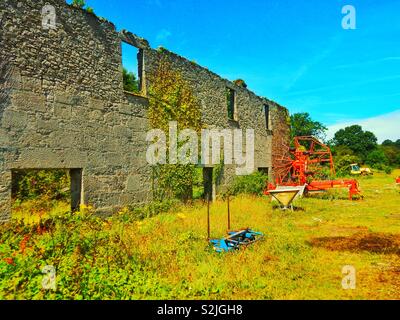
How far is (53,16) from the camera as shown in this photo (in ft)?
22.9

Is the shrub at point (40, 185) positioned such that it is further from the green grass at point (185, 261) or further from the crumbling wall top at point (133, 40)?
the crumbling wall top at point (133, 40)

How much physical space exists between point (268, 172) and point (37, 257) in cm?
1466

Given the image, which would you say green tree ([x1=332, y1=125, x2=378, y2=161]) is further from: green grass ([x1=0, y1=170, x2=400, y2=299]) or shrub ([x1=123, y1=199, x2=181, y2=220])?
green grass ([x1=0, y1=170, x2=400, y2=299])

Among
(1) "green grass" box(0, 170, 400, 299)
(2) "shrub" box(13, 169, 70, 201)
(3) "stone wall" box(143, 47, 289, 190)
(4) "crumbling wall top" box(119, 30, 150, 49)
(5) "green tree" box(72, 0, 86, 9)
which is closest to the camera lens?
(1) "green grass" box(0, 170, 400, 299)

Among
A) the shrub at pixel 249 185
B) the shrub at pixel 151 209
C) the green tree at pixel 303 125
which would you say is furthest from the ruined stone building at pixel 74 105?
the green tree at pixel 303 125

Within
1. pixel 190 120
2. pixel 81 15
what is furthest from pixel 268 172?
pixel 81 15

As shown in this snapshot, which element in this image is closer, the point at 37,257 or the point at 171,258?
the point at 37,257

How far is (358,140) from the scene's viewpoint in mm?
61656

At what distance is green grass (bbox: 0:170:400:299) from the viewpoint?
3.98 m

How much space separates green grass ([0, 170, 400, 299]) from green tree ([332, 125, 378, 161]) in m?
54.6

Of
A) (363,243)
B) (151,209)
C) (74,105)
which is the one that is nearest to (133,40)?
(74,105)

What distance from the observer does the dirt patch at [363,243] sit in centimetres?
613

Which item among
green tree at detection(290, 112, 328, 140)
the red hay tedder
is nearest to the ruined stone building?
the red hay tedder
